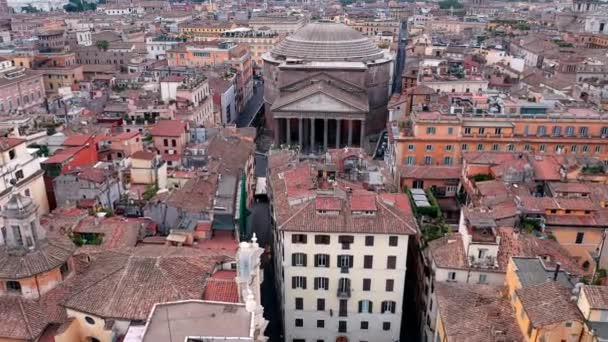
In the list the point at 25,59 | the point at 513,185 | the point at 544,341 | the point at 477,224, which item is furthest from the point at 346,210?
the point at 25,59

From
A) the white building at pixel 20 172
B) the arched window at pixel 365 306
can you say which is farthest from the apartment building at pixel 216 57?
the arched window at pixel 365 306

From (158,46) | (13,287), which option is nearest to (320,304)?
(13,287)

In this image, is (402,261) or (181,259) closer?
(181,259)

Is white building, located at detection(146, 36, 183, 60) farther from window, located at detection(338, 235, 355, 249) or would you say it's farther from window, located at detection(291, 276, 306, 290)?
window, located at detection(338, 235, 355, 249)

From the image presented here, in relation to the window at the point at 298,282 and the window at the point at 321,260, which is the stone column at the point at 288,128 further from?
the window at the point at 321,260

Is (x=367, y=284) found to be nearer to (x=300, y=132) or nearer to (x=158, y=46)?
(x=300, y=132)

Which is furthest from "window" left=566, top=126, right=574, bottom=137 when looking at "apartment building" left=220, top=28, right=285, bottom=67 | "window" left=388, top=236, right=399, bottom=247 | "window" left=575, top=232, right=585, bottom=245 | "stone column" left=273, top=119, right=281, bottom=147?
"apartment building" left=220, top=28, right=285, bottom=67

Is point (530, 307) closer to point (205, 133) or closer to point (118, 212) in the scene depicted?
point (118, 212)

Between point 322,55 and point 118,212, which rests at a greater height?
point 322,55
